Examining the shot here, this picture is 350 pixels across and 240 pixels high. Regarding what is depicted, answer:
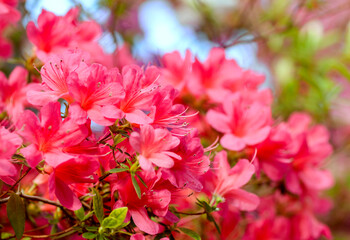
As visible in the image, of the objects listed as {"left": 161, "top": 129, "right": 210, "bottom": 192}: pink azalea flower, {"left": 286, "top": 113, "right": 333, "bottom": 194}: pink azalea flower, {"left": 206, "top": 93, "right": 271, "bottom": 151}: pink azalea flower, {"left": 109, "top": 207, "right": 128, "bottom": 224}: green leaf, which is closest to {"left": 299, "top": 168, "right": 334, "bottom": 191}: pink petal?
{"left": 286, "top": 113, "right": 333, "bottom": 194}: pink azalea flower

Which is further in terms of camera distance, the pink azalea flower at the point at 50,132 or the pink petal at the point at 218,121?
the pink petal at the point at 218,121

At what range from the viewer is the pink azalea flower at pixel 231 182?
654mm

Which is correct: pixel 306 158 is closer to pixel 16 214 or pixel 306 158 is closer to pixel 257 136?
pixel 257 136

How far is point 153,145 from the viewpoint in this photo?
516 mm

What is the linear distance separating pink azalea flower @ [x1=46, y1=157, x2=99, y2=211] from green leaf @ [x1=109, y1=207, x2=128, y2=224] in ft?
0.15

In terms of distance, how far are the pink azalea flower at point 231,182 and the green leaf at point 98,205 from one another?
7.2 inches

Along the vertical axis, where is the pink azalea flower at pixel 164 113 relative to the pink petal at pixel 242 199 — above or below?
above

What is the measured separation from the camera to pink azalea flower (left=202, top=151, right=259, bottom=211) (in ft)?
2.15

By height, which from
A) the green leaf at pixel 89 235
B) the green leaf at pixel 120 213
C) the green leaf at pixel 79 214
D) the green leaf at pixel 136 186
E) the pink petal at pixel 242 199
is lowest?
the pink petal at pixel 242 199

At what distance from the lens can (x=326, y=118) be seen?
4.08 ft

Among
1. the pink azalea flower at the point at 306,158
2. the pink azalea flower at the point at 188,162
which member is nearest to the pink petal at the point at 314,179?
the pink azalea flower at the point at 306,158

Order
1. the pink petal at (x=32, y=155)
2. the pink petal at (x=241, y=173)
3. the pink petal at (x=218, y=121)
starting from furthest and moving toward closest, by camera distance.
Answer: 1. the pink petal at (x=218, y=121)
2. the pink petal at (x=241, y=173)
3. the pink petal at (x=32, y=155)

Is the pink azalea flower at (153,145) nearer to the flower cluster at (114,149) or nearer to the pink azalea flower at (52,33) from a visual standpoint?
the flower cluster at (114,149)

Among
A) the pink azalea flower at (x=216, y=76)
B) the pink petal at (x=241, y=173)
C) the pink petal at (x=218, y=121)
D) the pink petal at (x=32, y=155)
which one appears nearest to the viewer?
the pink petal at (x=32, y=155)
